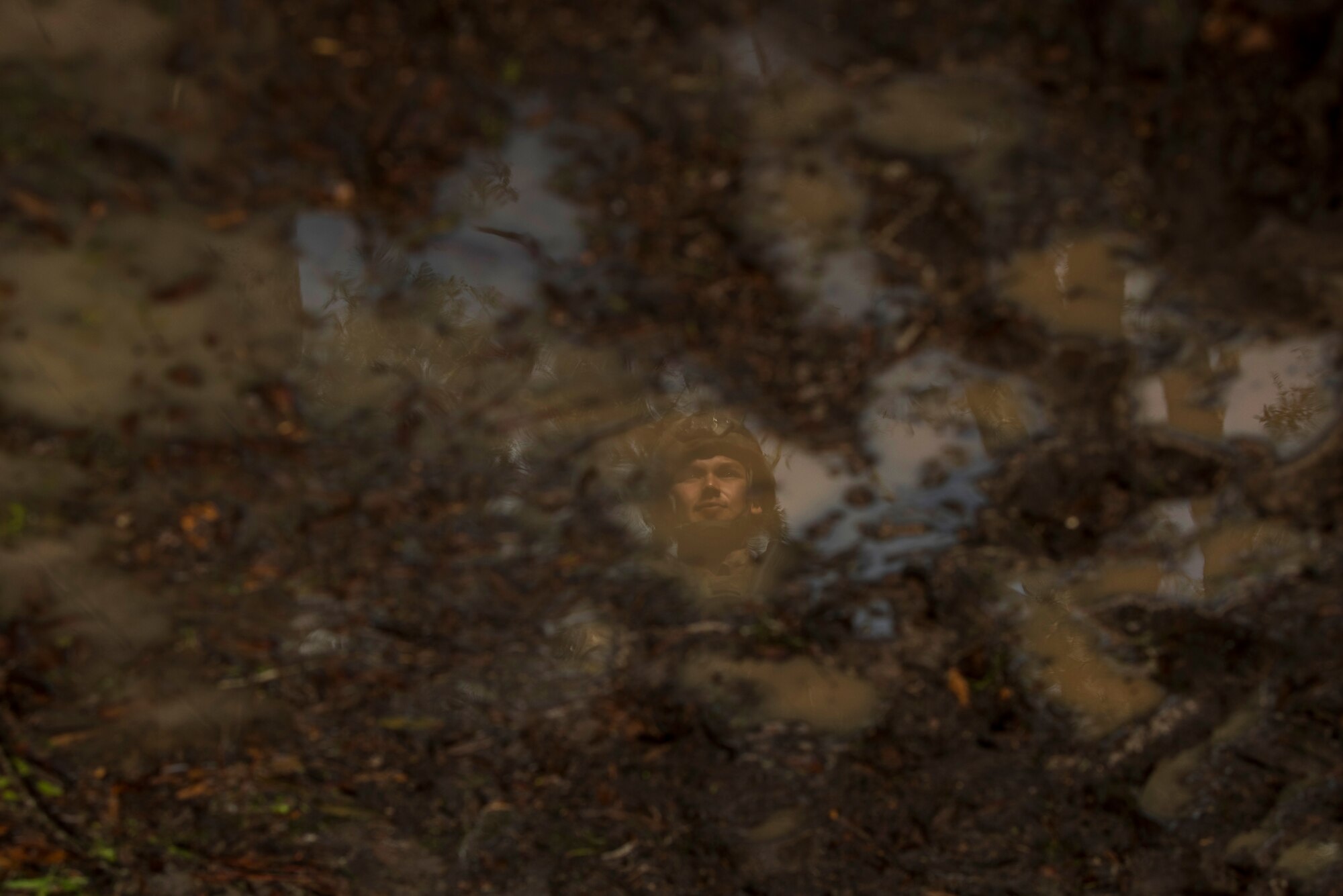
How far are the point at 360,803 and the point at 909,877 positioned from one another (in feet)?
3.72

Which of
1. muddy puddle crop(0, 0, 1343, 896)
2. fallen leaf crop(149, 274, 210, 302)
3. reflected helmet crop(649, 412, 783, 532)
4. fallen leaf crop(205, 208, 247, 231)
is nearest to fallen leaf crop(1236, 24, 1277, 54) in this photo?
muddy puddle crop(0, 0, 1343, 896)

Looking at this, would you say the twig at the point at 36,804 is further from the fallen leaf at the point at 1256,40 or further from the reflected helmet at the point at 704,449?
the fallen leaf at the point at 1256,40

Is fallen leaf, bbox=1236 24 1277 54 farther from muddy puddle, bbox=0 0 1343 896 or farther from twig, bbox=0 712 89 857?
twig, bbox=0 712 89 857

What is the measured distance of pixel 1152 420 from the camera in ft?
4.90

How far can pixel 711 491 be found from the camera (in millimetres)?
1580

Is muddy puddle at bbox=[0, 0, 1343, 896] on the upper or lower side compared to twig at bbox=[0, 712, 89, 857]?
upper

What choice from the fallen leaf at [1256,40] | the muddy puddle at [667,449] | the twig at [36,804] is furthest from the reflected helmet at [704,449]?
the twig at [36,804]

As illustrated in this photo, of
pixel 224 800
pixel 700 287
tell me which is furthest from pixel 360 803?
pixel 700 287

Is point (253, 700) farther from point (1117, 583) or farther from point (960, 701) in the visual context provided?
point (1117, 583)

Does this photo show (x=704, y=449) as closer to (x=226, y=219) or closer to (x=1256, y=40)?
(x=226, y=219)

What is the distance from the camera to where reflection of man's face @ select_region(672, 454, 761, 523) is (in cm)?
156

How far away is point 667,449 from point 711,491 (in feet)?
0.36

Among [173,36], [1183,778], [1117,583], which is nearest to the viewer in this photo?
[173,36]

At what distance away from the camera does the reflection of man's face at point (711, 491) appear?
156 cm
